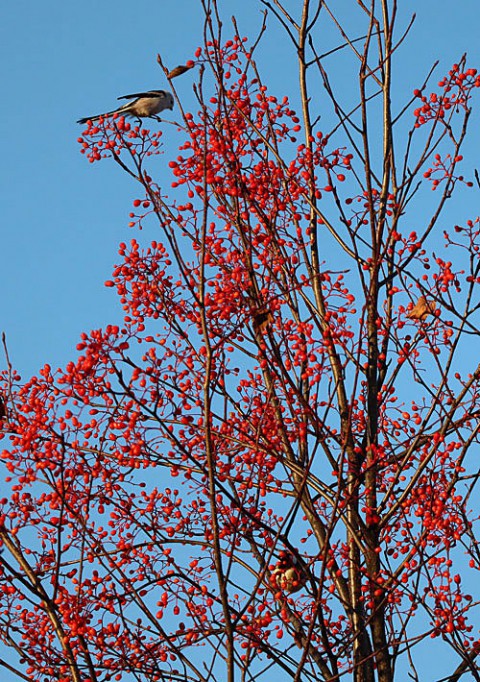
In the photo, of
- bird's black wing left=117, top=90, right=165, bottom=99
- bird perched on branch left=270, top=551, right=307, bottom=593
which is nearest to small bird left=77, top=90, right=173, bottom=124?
bird's black wing left=117, top=90, right=165, bottom=99

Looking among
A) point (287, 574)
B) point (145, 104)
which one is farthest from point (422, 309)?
point (145, 104)

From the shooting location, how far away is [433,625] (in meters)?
5.26

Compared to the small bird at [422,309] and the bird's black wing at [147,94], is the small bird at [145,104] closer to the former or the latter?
the bird's black wing at [147,94]

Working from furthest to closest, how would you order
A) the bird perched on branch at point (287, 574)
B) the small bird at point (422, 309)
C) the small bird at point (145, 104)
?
the small bird at point (145, 104)
the small bird at point (422, 309)
the bird perched on branch at point (287, 574)

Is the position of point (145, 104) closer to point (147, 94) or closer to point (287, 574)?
point (147, 94)

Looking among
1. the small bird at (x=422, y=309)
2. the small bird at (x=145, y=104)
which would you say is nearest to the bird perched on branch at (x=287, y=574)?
the small bird at (x=422, y=309)

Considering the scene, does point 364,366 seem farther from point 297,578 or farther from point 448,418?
point 297,578

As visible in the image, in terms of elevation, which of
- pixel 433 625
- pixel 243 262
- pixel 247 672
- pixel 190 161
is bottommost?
pixel 247 672

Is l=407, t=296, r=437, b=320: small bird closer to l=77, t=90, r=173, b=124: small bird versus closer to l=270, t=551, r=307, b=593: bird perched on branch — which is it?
l=270, t=551, r=307, b=593: bird perched on branch

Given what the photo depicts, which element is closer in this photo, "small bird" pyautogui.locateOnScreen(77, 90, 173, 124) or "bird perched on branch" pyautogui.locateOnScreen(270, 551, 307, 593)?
"bird perched on branch" pyautogui.locateOnScreen(270, 551, 307, 593)

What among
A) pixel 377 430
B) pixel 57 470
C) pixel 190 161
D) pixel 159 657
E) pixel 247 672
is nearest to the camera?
pixel 247 672

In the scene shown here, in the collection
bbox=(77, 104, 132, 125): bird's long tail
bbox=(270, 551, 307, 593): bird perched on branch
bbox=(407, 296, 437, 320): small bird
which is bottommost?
bbox=(270, 551, 307, 593): bird perched on branch

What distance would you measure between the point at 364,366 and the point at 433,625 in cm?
151

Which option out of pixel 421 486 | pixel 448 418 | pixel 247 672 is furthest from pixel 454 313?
pixel 247 672
